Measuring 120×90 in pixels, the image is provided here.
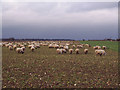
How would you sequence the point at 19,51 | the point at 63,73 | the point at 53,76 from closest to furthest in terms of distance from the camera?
the point at 53,76
the point at 63,73
the point at 19,51

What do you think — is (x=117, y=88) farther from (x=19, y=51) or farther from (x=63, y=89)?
(x=19, y=51)

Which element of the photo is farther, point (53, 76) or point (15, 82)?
point (53, 76)

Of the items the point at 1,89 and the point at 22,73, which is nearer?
the point at 1,89

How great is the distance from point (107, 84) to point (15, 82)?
570 cm

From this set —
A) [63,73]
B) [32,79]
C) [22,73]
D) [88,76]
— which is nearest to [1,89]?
[32,79]

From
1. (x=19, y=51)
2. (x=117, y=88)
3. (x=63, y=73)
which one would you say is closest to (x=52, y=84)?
(x=63, y=73)

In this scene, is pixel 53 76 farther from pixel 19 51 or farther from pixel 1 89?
pixel 19 51

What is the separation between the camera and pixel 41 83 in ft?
34.6

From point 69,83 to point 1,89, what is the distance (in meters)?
3.98

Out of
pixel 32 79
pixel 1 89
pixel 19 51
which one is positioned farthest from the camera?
pixel 19 51

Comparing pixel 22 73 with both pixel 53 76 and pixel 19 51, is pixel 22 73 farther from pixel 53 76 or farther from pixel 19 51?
pixel 19 51

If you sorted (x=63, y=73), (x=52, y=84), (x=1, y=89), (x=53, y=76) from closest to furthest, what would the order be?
(x=1, y=89)
(x=52, y=84)
(x=53, y=76)
(x=63, y=73)

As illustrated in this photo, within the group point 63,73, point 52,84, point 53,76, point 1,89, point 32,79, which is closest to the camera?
point 1,89

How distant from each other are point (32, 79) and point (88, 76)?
3.96 m
